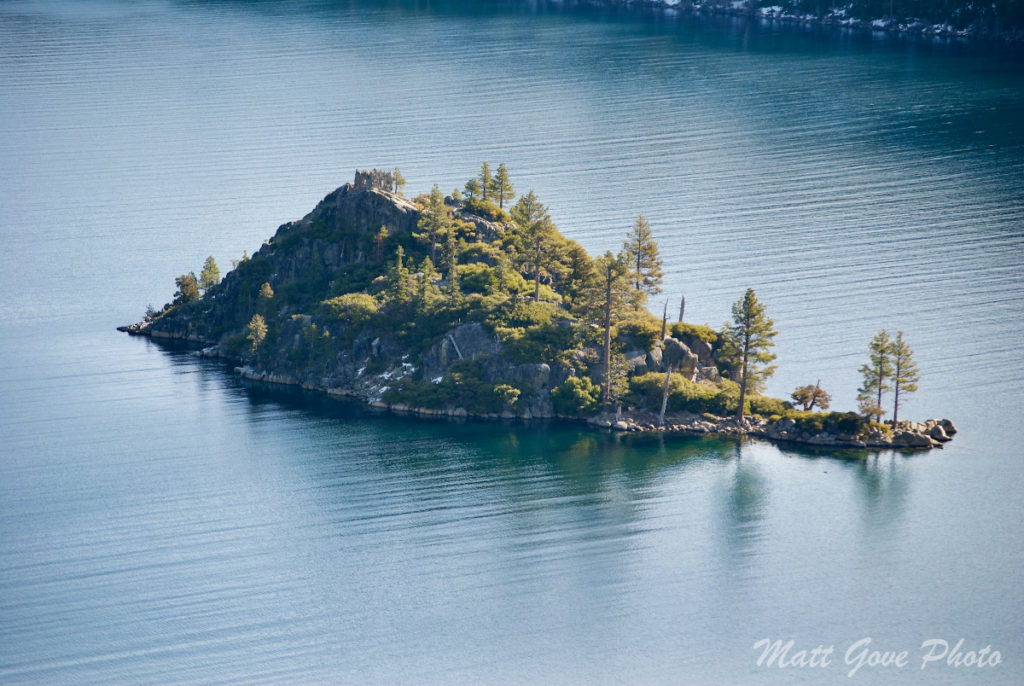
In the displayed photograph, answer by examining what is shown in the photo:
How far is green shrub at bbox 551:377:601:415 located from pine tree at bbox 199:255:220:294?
49670 millimetres

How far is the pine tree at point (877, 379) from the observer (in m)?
116

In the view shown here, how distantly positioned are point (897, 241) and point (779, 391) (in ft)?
150

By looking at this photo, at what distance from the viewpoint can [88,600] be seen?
304 ft

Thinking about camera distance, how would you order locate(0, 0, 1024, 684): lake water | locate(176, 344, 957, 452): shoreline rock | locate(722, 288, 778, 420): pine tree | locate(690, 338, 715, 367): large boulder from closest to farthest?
locate(0, 0, 1024, 684): lake water, locate(176, 344, 957, 452): shoreline rock, locate(722, 288, 778, 420): pine tree, locate(690, 338, 715, 367): large boulder

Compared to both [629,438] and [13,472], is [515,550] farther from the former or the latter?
[13,472]

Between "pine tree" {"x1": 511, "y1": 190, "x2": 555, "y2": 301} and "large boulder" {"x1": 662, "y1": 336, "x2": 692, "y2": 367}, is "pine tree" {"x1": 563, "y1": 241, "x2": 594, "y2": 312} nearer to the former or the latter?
"pine tree" {"x1": 511, "y1": 190, "x2": 555, "y2": 301}

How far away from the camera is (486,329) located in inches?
5098

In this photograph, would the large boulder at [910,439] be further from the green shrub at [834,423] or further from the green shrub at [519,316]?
the green shrub at [519,316]

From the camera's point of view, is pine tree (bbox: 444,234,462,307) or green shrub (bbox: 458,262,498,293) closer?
pine tree (bbox: 444,234,462,307)

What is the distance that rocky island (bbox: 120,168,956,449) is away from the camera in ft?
398

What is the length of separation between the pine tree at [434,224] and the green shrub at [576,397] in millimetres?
25838

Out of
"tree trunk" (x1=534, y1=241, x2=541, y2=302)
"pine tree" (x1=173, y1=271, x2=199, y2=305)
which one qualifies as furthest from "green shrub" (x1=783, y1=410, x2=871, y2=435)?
"pine tree" (x1=173, y1=271, x2=199, y2=305)

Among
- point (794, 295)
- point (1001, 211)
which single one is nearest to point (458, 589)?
point (794, 295)

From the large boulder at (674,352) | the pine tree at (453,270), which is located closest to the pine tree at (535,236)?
the pine tree at (453,270)
